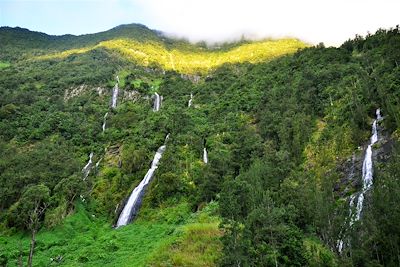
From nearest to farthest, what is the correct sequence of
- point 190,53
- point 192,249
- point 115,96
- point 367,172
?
1. point 192,249
2. point 367,172
3. point 115,96
4. point 190,53

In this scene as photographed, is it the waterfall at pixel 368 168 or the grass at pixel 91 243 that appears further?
the waterfall at pixel 368 168

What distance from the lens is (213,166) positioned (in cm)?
5219

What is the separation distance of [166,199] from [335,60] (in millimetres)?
51393

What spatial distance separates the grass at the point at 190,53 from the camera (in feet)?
502

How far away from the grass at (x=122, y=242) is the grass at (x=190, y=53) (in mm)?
104265

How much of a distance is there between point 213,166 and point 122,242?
642 inches

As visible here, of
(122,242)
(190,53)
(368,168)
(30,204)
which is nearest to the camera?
(122,242)

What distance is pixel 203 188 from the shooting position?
5047 centimetres

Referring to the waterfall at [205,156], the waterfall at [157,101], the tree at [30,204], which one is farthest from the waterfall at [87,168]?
the waterfall at [157,101]

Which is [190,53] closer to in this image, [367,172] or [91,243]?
[367,172]

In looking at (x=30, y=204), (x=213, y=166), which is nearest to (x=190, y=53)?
(x=213, y=166)

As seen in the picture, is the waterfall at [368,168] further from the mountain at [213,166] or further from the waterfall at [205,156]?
the waterfall at [205,156]

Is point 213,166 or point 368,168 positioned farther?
point 213,166

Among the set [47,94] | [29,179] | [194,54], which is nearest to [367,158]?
[29,179]
